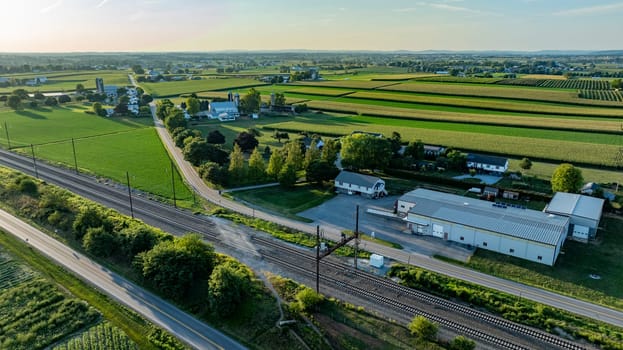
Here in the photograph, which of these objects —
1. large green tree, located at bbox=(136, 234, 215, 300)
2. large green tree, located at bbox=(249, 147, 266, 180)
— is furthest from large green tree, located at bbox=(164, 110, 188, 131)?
large green tree, located at bbox=(136, 234, 215, 300)

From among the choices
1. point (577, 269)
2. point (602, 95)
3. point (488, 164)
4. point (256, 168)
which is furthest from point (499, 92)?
point (577, 269)

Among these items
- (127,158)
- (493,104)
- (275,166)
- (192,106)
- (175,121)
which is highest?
(493,104)

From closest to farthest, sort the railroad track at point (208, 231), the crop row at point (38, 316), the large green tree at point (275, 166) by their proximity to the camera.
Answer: the crop row at point (38, 316)
the railroad track at point (208, 231)
the large green tree at point (275, 166)

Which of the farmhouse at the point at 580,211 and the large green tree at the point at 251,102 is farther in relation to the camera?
the large green tree at the point at 251,102

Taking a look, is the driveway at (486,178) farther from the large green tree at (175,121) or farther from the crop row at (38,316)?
the large green tree at (175,121)

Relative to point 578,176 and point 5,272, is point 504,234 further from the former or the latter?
point 5,272

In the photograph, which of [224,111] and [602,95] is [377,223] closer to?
[224,111]

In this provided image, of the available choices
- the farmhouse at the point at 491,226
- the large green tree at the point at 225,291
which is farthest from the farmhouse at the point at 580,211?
the large green tree at the point at 225,291
